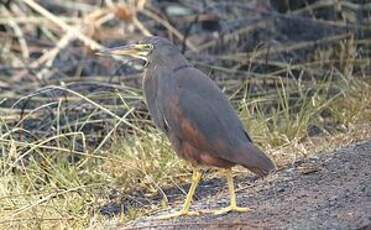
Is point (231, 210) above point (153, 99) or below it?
below

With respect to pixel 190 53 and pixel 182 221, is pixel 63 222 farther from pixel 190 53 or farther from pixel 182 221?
pixel 190 53

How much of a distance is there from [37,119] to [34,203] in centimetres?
240

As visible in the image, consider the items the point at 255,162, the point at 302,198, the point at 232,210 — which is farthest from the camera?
the point at 302,198

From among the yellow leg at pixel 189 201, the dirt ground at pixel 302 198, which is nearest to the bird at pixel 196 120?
the yellow leg at pixel 189 201

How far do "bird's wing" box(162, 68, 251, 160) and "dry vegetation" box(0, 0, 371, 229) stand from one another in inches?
27.2

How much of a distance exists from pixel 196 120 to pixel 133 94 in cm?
204

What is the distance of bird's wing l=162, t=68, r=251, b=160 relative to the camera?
410 cm

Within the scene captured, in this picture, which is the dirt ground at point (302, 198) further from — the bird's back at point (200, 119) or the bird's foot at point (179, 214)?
the bird's back at point (200, 119)

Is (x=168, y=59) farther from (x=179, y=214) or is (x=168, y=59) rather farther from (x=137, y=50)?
(x=179, y=214)

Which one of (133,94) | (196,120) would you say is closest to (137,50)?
(196,120)

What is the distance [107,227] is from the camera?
4.52 metres

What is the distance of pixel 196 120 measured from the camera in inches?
163

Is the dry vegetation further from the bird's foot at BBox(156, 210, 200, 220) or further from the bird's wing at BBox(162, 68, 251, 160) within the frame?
the bird's wing at BBox(162, 68, 251, 160)

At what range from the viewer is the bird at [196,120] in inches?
161
